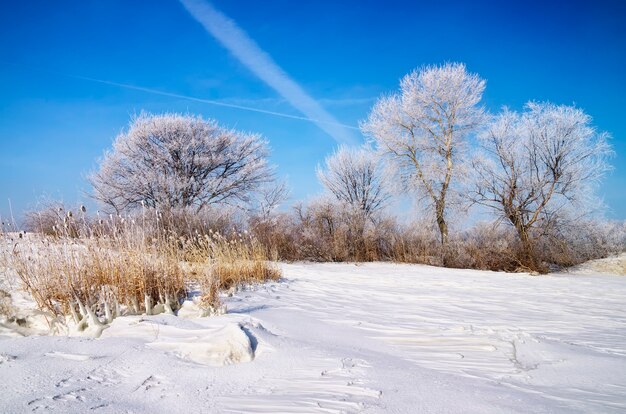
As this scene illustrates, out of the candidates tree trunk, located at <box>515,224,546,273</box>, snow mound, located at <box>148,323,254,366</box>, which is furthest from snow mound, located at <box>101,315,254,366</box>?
tree trunk, located at <box>515,224,546,273</box>

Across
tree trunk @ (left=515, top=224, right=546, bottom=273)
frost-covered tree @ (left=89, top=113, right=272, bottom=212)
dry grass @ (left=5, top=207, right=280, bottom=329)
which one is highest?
frost-covered tree @ (left=89, top=113, right=272, bottom=212)

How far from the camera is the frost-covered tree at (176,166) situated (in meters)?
21.3

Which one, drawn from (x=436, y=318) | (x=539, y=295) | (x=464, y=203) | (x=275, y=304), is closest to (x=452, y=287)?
(x=539, y=295)

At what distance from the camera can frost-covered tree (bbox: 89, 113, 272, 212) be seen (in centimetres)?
2130

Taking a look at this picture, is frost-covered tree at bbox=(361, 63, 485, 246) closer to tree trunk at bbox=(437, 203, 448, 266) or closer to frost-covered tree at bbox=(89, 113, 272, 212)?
tree trunk at bbox=(437, 203, 448, 266)

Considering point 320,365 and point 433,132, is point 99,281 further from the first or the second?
point 433,132

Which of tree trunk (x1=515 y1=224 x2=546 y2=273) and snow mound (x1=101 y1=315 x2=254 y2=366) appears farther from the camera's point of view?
tree trunk (x1=515 y1=224 x2=546 y2=273)

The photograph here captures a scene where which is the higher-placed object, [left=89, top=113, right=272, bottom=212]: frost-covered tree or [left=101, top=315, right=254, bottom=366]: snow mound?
[left=89, top=113, right=272, bottom=212]: frost-covered tree

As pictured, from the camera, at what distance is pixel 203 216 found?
15539mm

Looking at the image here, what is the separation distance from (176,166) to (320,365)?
22.0 metres

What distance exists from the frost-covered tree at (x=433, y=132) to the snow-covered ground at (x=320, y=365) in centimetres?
1330

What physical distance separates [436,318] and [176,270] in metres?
3.53

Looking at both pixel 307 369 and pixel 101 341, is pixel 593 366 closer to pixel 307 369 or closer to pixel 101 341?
pixel 307 369

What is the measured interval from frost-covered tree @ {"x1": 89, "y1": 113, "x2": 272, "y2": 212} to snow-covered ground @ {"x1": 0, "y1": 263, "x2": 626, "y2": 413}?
57.5 ft
